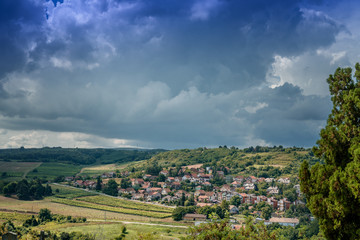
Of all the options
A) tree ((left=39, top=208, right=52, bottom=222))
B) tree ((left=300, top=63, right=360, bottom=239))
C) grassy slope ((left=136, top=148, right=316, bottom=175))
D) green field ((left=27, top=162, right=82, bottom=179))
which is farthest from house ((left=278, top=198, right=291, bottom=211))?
green field ((left=27, top=162, right=82, bottom=179))

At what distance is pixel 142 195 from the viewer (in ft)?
341

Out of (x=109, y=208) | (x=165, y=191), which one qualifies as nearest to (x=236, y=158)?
(x=165, y=191)

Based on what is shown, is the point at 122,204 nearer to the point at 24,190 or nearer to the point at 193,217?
the point at 193,217

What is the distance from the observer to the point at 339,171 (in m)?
10.2

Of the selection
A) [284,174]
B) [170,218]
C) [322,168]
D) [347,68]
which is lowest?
[170,218]

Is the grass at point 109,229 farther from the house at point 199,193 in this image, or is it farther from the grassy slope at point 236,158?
the grassy slope at point 236,158

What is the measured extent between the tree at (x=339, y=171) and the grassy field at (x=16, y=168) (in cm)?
11532

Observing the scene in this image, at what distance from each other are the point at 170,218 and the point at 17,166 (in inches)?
3521

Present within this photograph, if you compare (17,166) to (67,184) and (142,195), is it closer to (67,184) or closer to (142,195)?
(67,184)

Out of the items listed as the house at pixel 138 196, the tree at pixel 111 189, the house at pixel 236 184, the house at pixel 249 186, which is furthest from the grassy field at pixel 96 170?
the house at pixel 249 186

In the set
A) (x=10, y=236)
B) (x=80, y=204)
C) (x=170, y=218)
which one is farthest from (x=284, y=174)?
(x=10, y=236)

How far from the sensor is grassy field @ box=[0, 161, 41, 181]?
112562 mm

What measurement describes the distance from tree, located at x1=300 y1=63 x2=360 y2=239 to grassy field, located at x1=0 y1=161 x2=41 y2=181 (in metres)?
115

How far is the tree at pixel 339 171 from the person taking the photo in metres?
9.78
